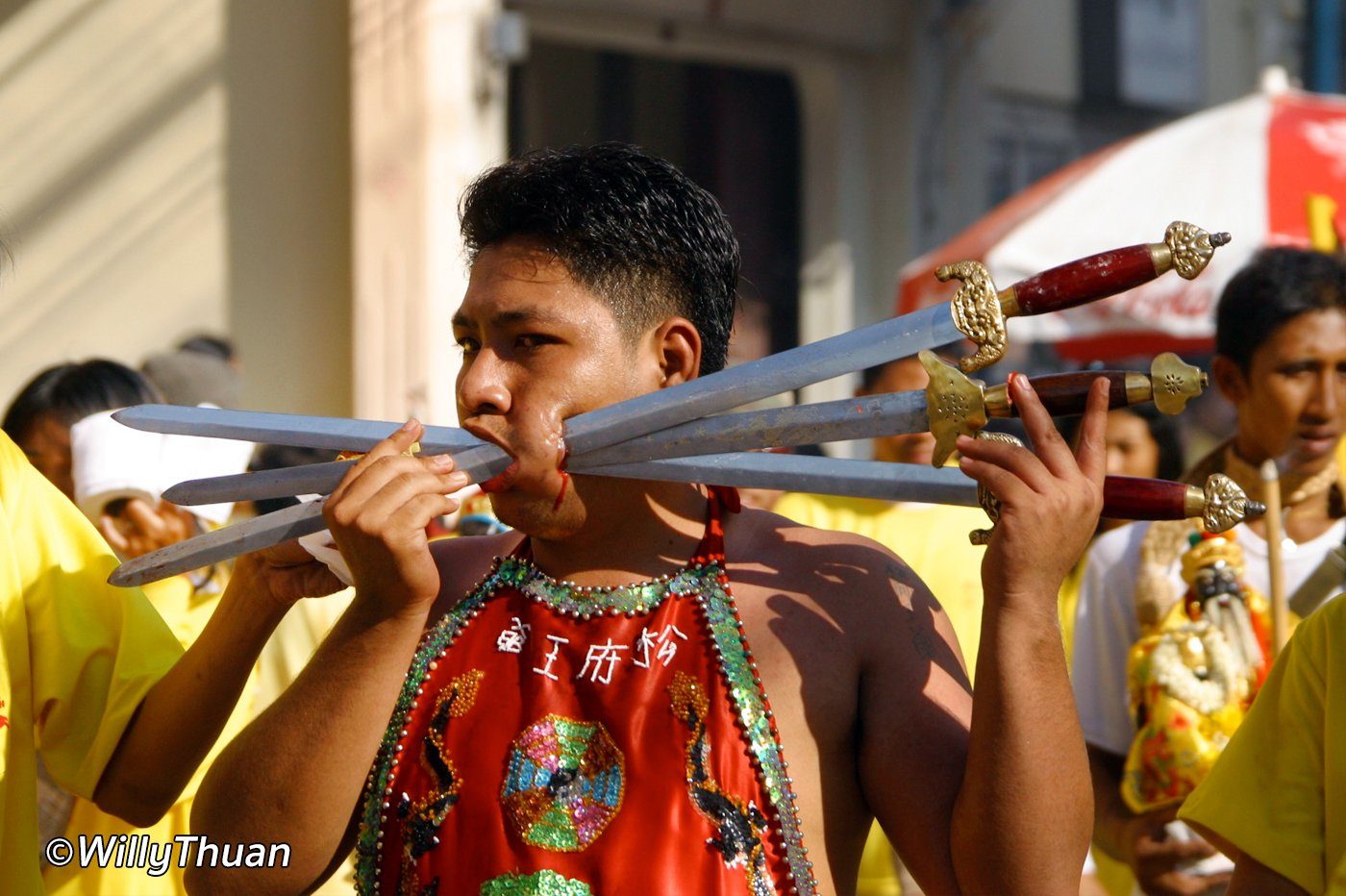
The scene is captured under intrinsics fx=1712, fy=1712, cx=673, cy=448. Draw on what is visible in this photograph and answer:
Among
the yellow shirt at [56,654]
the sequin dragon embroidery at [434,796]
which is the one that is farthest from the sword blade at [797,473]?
the yellow shirt at [56,654]

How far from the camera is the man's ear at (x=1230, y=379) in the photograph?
364 centimetres

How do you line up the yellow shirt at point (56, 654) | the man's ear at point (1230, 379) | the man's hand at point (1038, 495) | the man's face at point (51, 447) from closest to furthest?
the man's hand at point (1038, 495)
the yellow shirt at point (56, 654)
the man's ear at point (1230, 379)
the man's face at point (51, 447)

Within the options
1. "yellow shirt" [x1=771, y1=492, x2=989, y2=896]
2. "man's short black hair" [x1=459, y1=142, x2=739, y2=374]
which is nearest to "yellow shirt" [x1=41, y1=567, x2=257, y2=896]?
"man's short black hair" [x1=459, y1=142, x2=739, y2=374]

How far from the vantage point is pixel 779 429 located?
79.2 inches

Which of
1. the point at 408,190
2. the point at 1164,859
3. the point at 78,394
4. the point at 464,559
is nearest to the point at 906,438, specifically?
the point at 1164,859

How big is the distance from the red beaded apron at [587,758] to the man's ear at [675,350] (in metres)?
0.23

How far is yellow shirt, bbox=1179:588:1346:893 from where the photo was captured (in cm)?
215

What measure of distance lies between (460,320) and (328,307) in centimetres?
514

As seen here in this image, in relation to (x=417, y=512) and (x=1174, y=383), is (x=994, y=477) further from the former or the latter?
(x=417, y=512)

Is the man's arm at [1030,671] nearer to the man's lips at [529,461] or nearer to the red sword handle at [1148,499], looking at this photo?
the red sword handle at [1148,499]

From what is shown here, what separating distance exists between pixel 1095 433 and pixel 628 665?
2.09ft

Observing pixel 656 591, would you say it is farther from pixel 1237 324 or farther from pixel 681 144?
pixel 681 144

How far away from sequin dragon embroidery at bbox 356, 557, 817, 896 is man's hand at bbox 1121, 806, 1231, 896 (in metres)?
1.58

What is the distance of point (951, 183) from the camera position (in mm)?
9672
